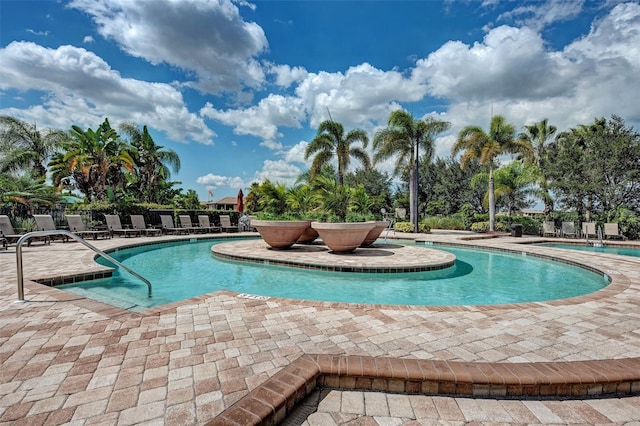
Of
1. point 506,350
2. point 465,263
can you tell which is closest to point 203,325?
point 506,350

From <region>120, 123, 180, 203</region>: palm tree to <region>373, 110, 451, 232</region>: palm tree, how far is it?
18077mm

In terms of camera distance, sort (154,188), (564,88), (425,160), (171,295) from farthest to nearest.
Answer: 1. (154,188)
2. (425,160)
3. (564,88)
4. (171,295)

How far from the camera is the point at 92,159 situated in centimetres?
1814

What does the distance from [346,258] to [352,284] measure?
79.7 inches

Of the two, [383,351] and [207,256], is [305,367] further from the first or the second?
[207,256]

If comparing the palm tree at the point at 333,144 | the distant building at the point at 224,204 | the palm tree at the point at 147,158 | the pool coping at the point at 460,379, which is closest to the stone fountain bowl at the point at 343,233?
the pool coping at the point at 460,379

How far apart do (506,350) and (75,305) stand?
5.21 m

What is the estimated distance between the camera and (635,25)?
9.69 metres

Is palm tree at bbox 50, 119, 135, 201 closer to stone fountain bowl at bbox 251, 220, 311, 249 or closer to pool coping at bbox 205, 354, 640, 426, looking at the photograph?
stone fountain bowl at bbox 251, 220, 311, 249

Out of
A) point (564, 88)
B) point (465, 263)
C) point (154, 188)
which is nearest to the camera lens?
point (465, 263)

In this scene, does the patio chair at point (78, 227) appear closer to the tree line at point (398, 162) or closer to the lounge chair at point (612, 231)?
the tree line at point (398, 162)

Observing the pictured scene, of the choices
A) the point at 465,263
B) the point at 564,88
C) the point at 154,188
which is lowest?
the point at 465,263

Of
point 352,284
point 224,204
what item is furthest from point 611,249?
point 224,204

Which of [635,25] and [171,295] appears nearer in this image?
[171,295]
